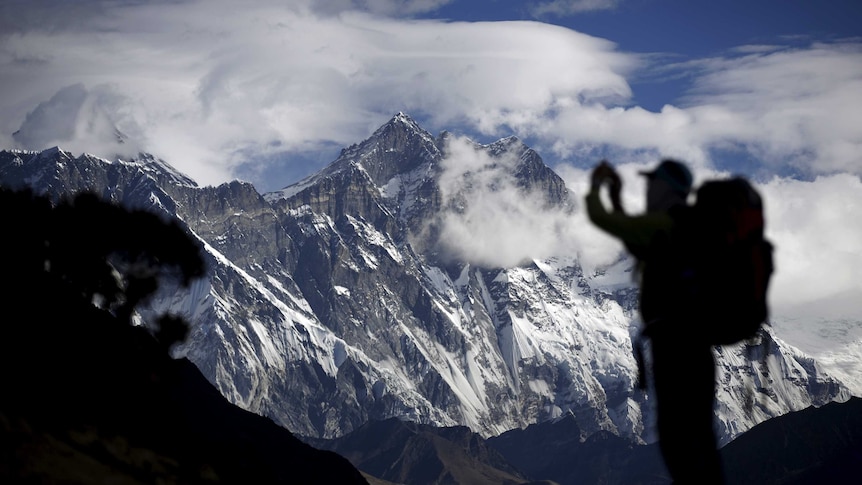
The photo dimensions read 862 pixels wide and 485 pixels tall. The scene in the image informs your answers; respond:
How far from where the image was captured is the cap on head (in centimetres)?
1141

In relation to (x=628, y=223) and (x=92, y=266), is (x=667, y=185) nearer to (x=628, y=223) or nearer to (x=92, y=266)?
(x=628, y=223)

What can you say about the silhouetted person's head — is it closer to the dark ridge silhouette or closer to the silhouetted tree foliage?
the dark ridge silhouette

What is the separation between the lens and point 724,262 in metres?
11.0

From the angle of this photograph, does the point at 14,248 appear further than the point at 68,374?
Yes

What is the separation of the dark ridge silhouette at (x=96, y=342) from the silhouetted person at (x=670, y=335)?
9605 mm

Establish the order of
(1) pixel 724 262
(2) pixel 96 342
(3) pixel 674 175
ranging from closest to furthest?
(1) pixel 724 262 < (3) pixel 674 175 < (2) pixel 96 342

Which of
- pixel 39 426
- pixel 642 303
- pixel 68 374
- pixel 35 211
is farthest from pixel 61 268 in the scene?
pixel 642 303

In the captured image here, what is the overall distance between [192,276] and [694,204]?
26.4 meters

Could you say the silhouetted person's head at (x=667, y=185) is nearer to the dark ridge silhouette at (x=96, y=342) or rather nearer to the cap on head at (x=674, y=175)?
the cap on head at (x=674, y=175)

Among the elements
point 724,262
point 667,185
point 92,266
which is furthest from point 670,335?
point 92,266

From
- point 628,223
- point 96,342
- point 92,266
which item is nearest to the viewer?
point 628,223

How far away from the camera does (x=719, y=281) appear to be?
11.0 metres

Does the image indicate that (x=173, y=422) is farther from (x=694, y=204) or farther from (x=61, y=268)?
(x=694, y=204)

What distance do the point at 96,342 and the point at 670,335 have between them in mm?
23357
